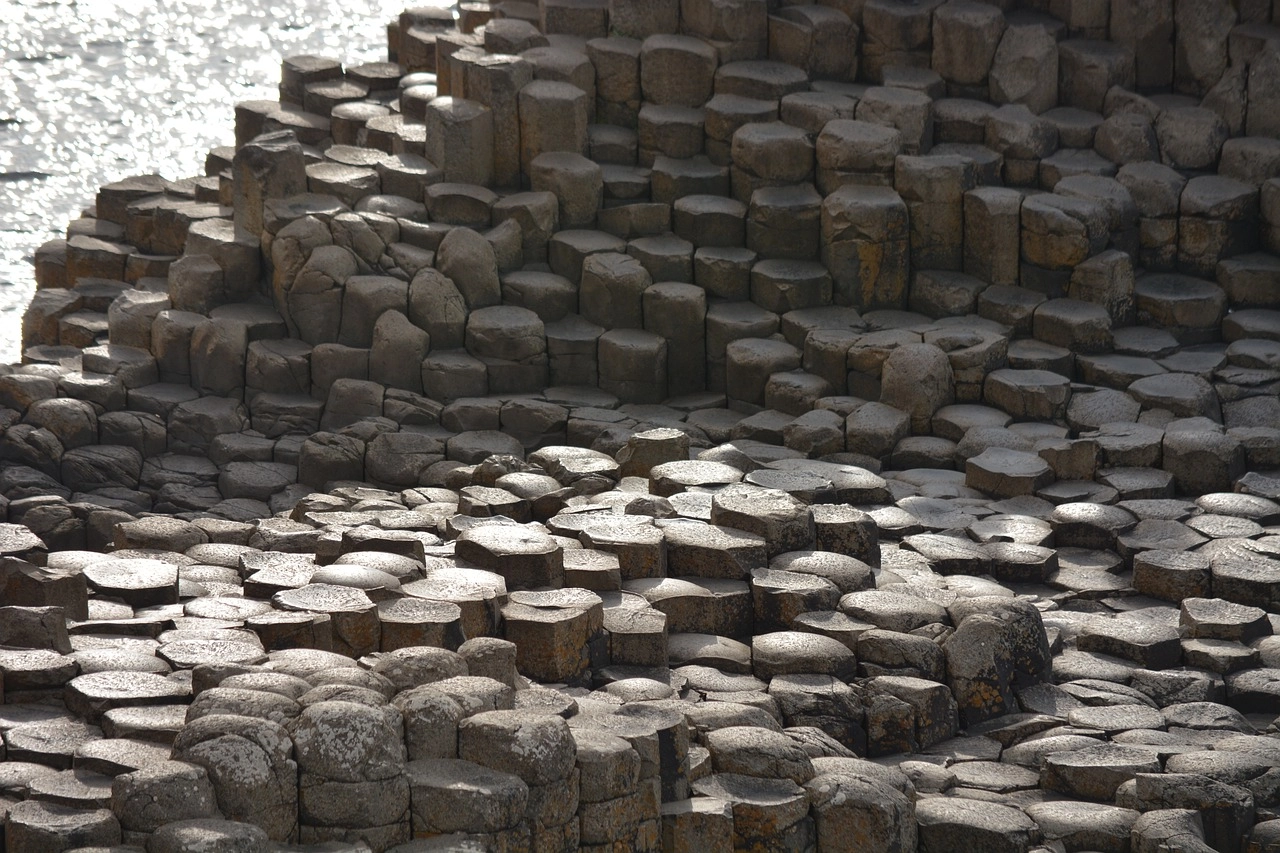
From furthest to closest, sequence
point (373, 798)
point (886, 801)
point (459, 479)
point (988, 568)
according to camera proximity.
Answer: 1. point (459, 479)
2. point (988, 568)
3. point (886, 801)
4. point (373, 798)

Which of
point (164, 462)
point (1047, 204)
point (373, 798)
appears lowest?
point (164, 462)

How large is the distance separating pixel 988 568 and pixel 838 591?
132cm

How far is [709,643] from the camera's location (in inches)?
352

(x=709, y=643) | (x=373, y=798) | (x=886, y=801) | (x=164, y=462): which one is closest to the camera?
(x=373, y=798)

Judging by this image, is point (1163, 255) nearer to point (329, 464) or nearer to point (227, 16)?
point (329, 464)

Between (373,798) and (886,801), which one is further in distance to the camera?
(886,801)

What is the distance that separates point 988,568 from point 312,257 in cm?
584

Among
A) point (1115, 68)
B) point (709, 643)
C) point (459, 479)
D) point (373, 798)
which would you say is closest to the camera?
point (373, 798)

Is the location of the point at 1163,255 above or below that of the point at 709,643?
above

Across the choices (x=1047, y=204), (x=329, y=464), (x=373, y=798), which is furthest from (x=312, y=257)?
(x=373, y=798)

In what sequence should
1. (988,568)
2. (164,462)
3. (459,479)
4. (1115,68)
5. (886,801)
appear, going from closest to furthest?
(886,801) → (988,568) → (459,479) → (164,462) → (1115,68)

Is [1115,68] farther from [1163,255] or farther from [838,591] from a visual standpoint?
[838,591]

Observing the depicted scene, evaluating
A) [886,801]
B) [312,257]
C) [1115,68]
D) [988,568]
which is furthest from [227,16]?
[886,801]

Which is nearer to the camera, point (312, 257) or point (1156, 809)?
point (1156, 809)
